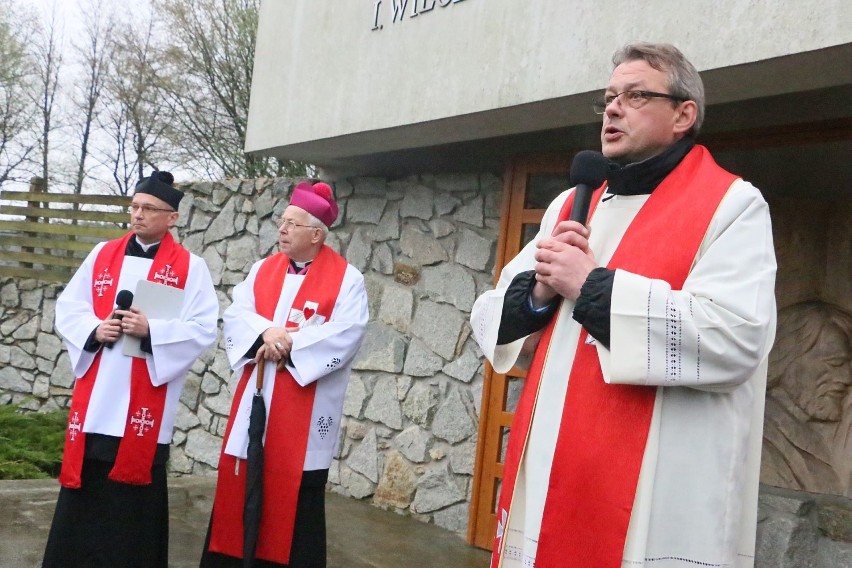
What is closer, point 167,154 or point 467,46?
point 467,46

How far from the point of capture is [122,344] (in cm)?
445

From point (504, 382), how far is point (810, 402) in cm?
191

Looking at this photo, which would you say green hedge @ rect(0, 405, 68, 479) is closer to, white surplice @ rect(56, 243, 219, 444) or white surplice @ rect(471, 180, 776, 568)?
white surplice @ rect(56, 243, 219, 444)

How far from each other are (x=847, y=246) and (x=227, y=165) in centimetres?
1441

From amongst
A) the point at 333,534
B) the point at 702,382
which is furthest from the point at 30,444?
the point at 702,382

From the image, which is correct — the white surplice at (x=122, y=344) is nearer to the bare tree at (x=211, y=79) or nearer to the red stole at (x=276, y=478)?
the red stole at (x=276, y=478)

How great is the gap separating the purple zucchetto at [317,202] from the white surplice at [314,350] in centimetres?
29

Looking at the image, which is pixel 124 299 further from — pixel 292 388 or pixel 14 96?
pixel 14 96

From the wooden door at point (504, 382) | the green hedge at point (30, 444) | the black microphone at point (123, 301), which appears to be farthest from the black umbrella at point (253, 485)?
the green hedge at point (30, 444)

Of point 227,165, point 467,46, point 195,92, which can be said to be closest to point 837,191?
point 467,46

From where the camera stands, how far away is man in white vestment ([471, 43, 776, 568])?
209cm

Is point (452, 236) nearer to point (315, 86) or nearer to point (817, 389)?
point (315, 86)

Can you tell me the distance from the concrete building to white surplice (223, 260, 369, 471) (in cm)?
126

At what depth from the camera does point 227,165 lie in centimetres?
1753
